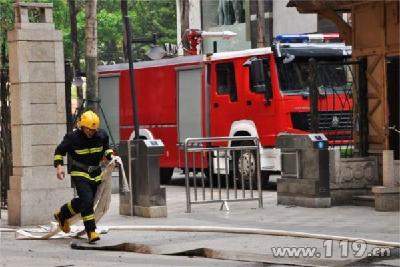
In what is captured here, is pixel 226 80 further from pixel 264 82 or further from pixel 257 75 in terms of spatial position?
pixel 257 75

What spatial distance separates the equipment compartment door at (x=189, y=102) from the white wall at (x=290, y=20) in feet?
43.3

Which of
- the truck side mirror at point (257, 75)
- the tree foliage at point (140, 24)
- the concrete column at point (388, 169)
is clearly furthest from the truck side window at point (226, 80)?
the tree foliage at point (140, 24)

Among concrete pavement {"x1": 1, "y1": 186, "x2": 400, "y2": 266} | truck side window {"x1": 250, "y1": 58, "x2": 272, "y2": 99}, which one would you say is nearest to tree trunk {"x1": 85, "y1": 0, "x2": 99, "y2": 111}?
truck side window {"x1": 250, "y1": 58, "x2": 272, "y2": 99}

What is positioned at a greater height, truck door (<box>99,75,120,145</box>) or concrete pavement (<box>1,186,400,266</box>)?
truck door (<box>99,75,120,145</box>)

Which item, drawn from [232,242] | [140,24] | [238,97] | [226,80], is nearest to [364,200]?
[232,242]

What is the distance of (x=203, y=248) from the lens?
12.0 meters

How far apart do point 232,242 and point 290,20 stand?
26.2 meters

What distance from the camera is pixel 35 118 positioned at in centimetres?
1593

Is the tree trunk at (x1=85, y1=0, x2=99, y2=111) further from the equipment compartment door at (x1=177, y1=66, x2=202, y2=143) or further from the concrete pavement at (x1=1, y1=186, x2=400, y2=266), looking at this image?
the concrete pavement at (x1=1, y1=186, x2=400, y2=266)

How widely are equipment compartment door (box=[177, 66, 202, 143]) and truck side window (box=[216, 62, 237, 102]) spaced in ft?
1.97

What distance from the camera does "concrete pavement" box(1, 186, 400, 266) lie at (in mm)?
11359

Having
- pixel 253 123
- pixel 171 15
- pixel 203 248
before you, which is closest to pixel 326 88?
pixel 253 123

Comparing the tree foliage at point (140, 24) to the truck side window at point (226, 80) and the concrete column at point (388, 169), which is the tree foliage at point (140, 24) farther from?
the concrete column at point (388, 169)

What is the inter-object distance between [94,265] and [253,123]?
36.4 feet
